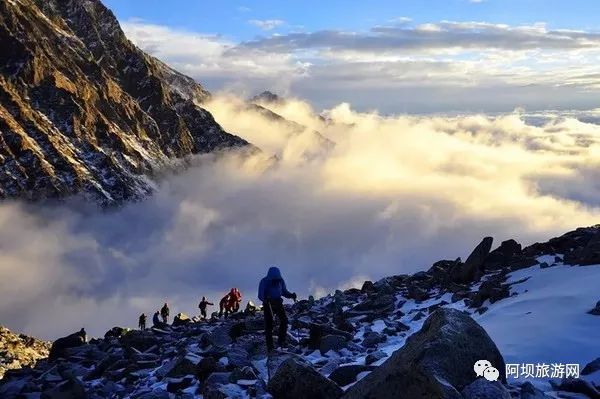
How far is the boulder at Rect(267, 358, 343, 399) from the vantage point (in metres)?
10.4

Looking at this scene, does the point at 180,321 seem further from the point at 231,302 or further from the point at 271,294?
the point at 271,294

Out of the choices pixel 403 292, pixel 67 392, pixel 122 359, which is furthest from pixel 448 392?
pixel 403 292

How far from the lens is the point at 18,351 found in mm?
46094

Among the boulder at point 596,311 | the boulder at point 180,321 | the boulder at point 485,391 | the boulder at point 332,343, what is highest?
the boulder at point 485,391

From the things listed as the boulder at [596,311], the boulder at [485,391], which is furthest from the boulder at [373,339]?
the boulder at [485,391]

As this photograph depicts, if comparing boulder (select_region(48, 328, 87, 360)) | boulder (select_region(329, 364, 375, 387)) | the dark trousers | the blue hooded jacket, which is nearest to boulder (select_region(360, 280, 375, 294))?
boulder (select_region(48, 328, 87, 360))

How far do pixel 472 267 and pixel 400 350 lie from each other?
18415mm

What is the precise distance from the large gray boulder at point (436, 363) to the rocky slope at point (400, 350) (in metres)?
0.02

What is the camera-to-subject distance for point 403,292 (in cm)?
2908

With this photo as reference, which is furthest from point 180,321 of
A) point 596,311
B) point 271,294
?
point 596,311

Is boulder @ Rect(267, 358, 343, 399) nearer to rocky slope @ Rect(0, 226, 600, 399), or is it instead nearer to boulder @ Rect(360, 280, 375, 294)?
rocky slope @ Rect(0, 226, 600, 399)

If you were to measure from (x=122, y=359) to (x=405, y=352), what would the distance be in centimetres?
1281

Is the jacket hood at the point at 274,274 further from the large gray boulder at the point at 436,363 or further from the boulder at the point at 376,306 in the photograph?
the boulder at the point at 376,306

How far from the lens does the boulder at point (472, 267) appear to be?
27.2 meters
